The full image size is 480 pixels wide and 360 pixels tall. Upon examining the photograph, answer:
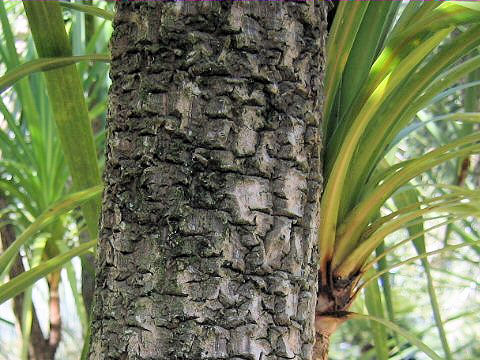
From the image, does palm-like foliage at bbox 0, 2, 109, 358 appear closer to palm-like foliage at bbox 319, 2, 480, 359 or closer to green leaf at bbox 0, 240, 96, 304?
green leaf at bbox 0, 240, 96, 304

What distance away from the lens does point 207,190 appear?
40 cm

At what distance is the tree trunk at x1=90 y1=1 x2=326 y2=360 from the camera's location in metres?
0.40

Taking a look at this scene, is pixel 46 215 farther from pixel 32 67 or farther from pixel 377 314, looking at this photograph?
pixel 377 314

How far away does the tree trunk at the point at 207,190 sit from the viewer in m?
0.40

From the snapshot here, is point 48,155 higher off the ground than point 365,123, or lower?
higher

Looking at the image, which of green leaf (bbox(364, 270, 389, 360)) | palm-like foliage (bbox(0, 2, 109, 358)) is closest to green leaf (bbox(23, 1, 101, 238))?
palm-like foliage (bbox(0, 2, 109, 358))

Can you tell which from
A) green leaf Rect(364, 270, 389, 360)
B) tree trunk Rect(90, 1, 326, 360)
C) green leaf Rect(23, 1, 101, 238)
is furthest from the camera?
green leaf Rect(364, 270, 389, 360)

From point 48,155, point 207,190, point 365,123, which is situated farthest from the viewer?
point 48,155

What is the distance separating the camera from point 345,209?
0.56 meters

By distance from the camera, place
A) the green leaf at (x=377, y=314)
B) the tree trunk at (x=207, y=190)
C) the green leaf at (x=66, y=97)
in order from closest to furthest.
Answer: the tree trunk at (x=207, y=190) → the green leaf at (x=66, y=97) → the green leaf at (x=377, y=314)

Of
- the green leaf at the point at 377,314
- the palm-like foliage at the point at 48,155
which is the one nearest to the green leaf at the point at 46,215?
the palm-like foliage at the point at 48,155

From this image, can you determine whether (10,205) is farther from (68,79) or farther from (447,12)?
(447,12)

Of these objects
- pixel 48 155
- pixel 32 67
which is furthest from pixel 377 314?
pixel 48 155

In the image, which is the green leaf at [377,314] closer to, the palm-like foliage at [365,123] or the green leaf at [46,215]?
the palm-like foliage at [365,123]
